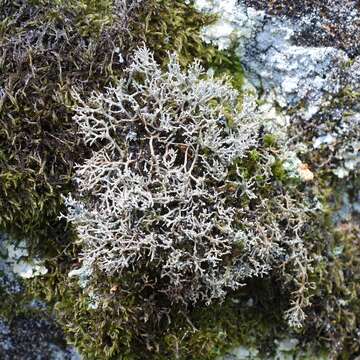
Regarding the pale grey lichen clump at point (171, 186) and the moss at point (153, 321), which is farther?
the moss at point (153, 321)

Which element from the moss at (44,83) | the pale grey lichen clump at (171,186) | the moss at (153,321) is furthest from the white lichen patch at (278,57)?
the moss at (153,321)

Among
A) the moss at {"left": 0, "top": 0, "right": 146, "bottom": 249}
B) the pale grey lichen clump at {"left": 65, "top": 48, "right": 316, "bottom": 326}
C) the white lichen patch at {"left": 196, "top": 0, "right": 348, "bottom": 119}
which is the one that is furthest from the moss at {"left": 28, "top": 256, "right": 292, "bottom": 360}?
the white lichen patch at {"left": 196, "top": 0, "right": 348, "bottom": 119}

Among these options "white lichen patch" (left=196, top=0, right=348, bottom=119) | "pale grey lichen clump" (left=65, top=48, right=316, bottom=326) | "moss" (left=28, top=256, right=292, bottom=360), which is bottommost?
"moss" (left=28, top=256, right=292, bottom=360)

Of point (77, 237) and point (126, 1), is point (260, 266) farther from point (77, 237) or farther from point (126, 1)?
point (126, 1)

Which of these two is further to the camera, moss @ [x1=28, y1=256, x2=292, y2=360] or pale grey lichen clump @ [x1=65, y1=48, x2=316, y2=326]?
moss @ [x1=28, y1=256, x2=292, y2=360]

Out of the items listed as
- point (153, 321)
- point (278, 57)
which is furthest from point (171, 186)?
point (278, 57)

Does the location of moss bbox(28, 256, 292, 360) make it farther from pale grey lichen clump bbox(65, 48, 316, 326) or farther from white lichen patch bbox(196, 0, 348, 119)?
white lichen patch bbox(196, 0, 348, 119)

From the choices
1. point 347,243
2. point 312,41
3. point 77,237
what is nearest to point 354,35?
point 312,41

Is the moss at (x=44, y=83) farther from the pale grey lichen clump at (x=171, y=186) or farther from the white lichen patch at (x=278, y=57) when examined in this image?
the white lichen patch at (x=278, y=57)
